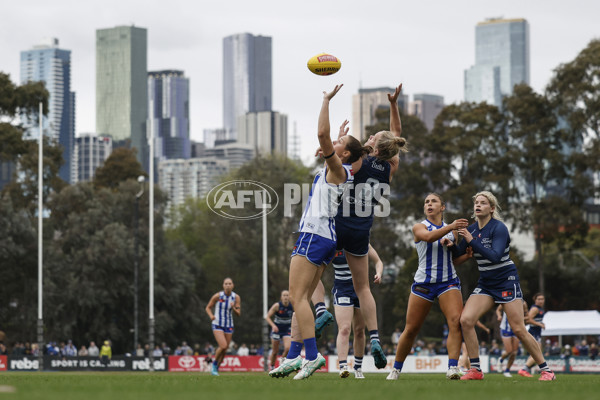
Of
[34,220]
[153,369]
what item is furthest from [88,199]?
[153,369]

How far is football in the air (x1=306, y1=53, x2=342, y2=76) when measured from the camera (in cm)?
1498

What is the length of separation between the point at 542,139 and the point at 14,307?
3070 cm

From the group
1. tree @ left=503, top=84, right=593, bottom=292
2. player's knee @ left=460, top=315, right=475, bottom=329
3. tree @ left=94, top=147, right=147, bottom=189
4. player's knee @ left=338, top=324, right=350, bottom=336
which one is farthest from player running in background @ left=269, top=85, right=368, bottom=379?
tree @ left=94, top=147, right=147, bottom=189

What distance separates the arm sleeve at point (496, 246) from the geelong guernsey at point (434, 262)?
352 millimetres

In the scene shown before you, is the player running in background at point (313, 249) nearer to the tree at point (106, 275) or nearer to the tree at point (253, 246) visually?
the tree at point (106, 275)

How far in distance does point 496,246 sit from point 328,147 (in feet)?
9.96

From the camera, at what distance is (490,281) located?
13547mm

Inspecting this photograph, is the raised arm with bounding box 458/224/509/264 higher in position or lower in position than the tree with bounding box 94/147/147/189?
lower

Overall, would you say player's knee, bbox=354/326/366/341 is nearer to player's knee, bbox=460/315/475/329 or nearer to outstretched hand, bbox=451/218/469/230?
player's knee, bbox=460/315/475/329

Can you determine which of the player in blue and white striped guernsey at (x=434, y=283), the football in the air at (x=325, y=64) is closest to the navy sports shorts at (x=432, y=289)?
the player in blue and white striped guernsey at (x=434, y=283)

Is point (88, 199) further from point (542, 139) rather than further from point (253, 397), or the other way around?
point (253, 397)

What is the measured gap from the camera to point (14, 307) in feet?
193

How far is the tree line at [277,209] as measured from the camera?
56656 mm

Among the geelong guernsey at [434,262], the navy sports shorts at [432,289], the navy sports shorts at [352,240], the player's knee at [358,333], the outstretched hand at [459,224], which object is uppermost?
the outstretched hand at [459,224]
